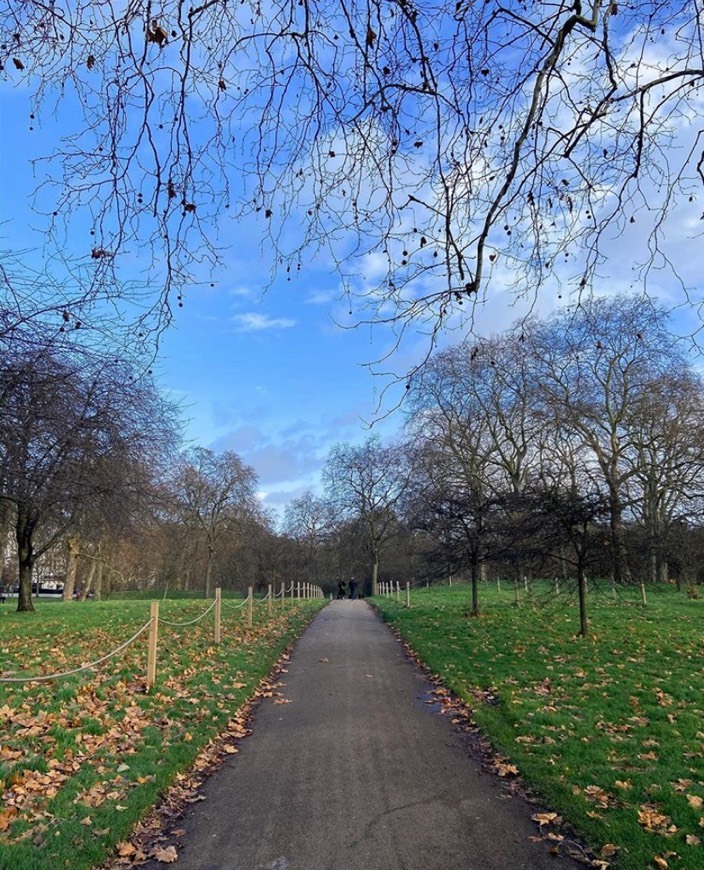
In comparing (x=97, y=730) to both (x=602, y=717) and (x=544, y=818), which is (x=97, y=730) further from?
(x=602, y=717)

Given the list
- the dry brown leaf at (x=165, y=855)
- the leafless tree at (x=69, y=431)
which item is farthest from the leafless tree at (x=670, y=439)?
the dry brown leaf at (x=165, y=855)

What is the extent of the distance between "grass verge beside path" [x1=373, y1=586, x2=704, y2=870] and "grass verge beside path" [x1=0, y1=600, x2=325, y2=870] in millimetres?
3493

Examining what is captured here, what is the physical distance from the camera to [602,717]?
25.8 ft

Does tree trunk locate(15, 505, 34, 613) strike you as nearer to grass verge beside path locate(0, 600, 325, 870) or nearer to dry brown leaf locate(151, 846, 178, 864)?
grass verge beside path locate(0, 600, 325, 870)

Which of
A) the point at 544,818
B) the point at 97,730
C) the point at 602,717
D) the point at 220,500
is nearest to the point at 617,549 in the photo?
the point at 602,717

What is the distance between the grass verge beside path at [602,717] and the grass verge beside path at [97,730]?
3.49 metres

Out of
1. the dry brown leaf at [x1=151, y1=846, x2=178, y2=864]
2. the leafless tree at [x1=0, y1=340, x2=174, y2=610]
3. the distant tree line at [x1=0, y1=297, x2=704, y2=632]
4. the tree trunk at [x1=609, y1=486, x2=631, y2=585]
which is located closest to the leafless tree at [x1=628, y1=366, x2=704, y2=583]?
the distant tree line at [x1=0, y1=297, x2=704, y2=632]

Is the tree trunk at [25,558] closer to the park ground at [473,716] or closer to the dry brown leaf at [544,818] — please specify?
the park ground at [473,716]

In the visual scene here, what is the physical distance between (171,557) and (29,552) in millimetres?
29810

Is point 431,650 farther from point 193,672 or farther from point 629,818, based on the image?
point 629,818

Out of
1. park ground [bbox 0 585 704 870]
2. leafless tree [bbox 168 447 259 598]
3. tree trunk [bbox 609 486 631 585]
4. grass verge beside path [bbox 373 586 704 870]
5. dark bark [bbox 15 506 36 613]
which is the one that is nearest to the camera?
park ground [bbox 0 585 704 870]

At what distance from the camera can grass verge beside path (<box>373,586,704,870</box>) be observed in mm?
4672

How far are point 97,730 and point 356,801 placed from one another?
3.18 metres

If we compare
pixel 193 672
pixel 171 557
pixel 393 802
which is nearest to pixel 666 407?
pixel 193 672
